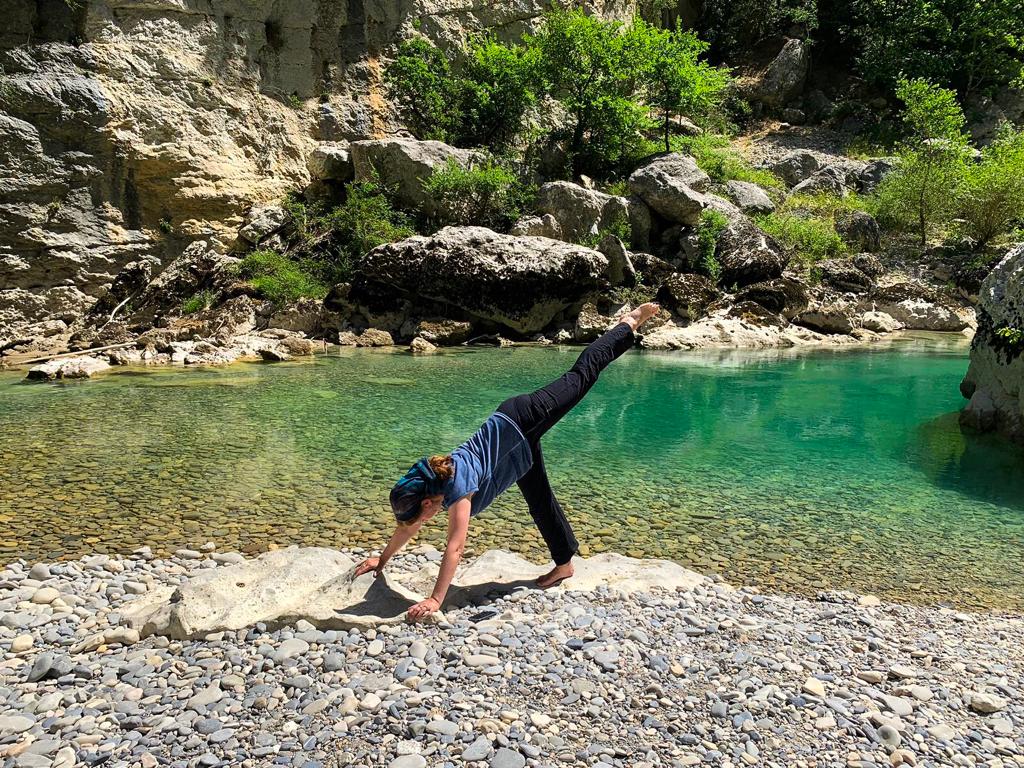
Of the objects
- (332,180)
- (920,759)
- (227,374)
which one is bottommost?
(227,374)

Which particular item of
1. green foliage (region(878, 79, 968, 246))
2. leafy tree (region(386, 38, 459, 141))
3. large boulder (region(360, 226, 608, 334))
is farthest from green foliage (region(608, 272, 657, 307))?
green foliage (region(878, 79, 968, 246))

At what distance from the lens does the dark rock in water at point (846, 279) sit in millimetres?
22391

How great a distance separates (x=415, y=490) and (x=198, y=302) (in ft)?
64.5

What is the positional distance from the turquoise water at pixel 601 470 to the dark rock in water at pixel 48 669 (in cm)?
210

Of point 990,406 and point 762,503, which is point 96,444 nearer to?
point 762,503

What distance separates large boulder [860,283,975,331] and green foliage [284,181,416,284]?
1645 centimetres

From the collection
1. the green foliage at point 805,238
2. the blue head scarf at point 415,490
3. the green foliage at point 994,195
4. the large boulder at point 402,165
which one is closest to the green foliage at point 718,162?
the green foliage at point 805,238

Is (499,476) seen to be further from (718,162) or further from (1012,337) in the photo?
(718,162)

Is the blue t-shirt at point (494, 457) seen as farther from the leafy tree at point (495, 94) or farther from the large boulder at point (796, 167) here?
the large boulder at point (796, 167)

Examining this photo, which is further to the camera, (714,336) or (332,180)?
(332,180)

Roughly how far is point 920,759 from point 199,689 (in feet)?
10.5

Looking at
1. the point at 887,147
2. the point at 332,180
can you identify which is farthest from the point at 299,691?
the point at 887,147

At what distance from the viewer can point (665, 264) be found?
21.8 metres

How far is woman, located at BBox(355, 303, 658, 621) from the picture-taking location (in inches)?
140
